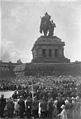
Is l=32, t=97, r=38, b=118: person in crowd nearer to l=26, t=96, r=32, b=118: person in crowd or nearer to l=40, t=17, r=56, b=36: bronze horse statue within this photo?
l=26, t=96, r=32, b=118: person in crowd

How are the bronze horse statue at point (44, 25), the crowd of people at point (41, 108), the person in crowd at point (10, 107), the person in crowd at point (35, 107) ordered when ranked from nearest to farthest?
the crowd of people at point (41, 108), the person in crowd at point (35, 107), the person in crowd at point (10, 107), the bronze horse statue at point (44, 25)

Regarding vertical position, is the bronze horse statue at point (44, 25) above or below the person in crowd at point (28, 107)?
above

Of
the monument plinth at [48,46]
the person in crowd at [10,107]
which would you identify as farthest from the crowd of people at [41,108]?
the monument plinth at [48,46]

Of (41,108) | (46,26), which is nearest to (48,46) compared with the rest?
(46,26)

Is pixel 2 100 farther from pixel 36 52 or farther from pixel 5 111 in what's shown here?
pixel 36 52

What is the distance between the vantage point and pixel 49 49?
4972 cm

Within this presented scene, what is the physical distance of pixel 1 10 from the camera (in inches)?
579

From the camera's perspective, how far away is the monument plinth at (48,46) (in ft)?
162

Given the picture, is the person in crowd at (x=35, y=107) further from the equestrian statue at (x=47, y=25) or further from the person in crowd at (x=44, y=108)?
the equestrian statue at (x=47, y=25)

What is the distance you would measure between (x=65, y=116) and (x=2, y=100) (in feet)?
10.7

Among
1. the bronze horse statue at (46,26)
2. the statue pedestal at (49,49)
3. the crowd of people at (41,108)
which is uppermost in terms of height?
the bronze horse statue at (46,26)

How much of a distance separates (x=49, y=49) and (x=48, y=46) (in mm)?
416

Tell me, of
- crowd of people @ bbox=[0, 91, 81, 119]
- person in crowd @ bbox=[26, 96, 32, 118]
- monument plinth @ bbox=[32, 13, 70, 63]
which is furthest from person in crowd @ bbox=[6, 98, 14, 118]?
monument plinth @ bbox=[32, 13, 70, 63]

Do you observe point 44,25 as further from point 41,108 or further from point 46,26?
point 41,108
